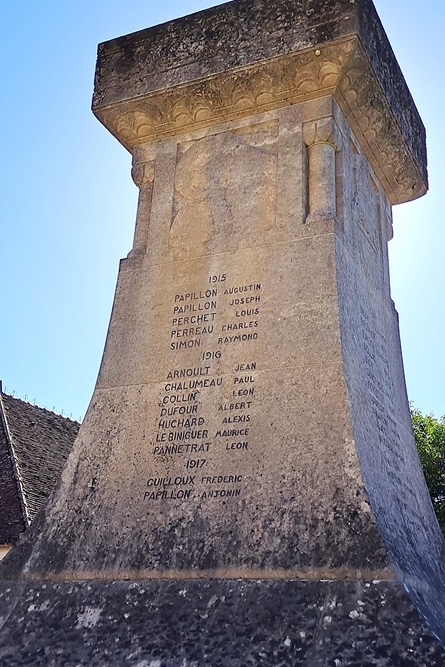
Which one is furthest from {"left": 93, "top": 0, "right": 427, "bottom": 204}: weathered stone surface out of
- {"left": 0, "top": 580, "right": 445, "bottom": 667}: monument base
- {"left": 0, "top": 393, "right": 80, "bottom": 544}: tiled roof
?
{"left": 0, "top": 393, "right": 80, "bottom": 544}: tiled roof

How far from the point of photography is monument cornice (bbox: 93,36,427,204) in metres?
6.51

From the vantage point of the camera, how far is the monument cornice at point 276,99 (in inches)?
256

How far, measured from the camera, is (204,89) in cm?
688

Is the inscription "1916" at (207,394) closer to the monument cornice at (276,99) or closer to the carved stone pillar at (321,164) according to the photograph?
the carved stone pillar at (321,164)

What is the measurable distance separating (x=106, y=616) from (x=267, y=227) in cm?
326

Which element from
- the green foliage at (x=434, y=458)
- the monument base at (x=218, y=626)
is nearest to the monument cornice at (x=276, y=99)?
the monument base at (x=218, y=626)

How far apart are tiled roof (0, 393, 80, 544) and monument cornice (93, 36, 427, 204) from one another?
1004 centimetres

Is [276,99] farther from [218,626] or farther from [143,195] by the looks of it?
[218,626]

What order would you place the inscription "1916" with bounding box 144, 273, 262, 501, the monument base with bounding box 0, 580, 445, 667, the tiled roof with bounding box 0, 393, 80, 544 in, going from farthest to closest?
the tiled roof with bounding box 0, 393, 80, 544 < the inscription "1916" with bounding box 144, 273, 262, 501 < the monument base with bounding box 0, 580, 445, 667

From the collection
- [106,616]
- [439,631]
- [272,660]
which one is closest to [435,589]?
[439,631]

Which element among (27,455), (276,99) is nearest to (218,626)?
(276,99)

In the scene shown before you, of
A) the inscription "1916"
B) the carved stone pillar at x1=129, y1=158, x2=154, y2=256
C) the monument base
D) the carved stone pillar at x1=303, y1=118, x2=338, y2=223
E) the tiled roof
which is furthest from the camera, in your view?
the tiled roof

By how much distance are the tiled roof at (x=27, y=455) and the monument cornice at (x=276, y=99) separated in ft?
32.9

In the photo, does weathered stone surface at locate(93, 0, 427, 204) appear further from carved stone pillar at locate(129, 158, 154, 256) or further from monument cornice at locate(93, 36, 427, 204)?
carved stone pillar at locate(129, 158, 154, 256)
